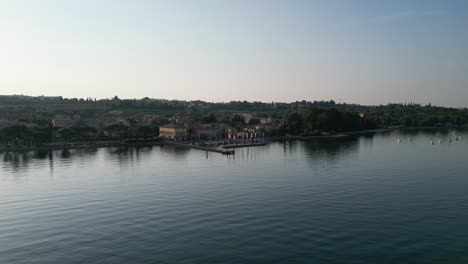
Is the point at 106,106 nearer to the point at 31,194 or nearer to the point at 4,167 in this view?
the point at 4,167

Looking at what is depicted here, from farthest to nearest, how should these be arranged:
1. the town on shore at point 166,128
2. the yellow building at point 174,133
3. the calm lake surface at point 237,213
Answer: the yellow building at point 174,133 → the town on shore at point 166,128 → the calm lake surface at point 237,213

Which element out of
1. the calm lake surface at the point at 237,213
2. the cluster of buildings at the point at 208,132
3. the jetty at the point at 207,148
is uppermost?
the cluster of buildings at the point at 208,132

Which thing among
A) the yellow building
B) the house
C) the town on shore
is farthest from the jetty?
the house

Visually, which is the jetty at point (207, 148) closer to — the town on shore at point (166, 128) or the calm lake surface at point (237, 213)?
the town on shore at point (166, 128)

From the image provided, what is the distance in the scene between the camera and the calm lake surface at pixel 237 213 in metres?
15.1

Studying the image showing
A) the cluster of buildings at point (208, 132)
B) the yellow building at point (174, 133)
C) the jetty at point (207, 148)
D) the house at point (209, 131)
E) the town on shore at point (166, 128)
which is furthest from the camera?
the house at point (209, 131)

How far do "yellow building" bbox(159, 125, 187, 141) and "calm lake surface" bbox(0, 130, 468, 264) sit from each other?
30477 mm

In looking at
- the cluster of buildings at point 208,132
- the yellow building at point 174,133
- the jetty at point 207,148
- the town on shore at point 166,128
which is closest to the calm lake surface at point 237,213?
the jetty at point 207,148

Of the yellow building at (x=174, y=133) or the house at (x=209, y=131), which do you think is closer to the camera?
the yellow building at (x=174, y=133)

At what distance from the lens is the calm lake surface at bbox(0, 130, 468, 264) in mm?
15070

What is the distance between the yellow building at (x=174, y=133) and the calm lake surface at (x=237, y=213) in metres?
30.5

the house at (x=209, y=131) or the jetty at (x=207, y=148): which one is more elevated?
the house at (x=209, y=131)

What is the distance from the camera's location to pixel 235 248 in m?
15.4

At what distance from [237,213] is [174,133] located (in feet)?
160
